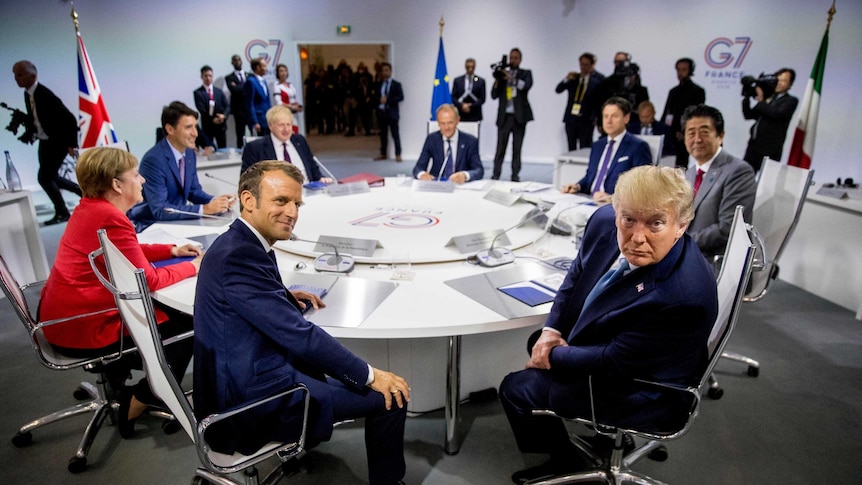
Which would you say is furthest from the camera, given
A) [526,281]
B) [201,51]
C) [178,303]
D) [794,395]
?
[201,51]

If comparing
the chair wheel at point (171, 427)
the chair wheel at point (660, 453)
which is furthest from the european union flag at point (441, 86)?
the chair wheel at point (660, 453)

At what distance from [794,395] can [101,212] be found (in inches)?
133

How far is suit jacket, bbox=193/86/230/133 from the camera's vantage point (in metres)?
7.44

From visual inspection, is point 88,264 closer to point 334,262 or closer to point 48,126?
point 334,262

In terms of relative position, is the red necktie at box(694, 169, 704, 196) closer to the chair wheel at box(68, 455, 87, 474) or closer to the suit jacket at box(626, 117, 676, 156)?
the suit jacket at box(626, 117, 676, 156)

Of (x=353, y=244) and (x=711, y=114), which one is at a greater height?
(x=711, y=114)

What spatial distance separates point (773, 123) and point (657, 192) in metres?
4.75

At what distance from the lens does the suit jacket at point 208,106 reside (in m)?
7.44

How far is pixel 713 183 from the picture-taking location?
2.74 metres

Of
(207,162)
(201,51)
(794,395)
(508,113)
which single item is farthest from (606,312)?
(201,51)

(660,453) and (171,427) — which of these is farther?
(171,427)

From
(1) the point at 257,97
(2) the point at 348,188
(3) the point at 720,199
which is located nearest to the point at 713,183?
(3) the point at 720,199

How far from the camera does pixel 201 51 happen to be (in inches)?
318

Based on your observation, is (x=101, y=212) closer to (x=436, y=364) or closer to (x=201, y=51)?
(x=436, y=364)
